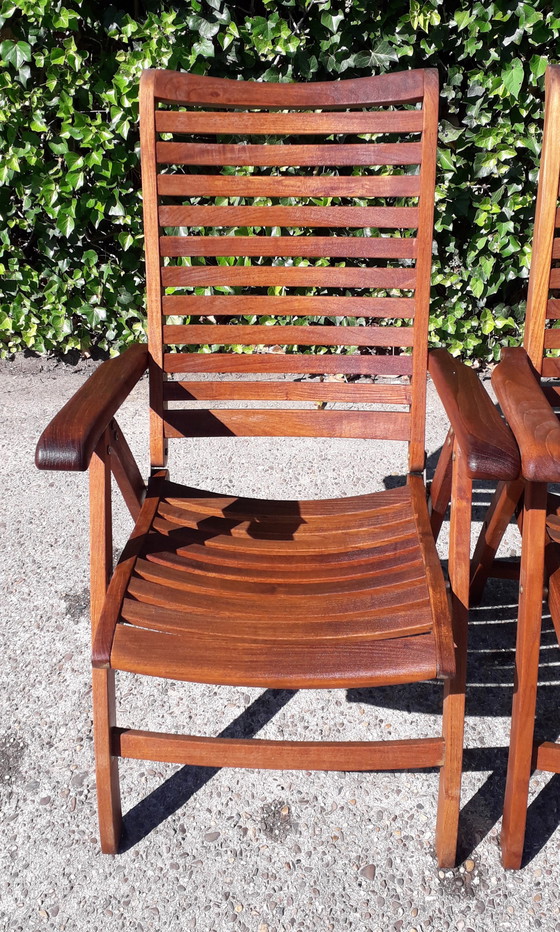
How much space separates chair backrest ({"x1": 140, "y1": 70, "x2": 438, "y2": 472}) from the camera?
199cm

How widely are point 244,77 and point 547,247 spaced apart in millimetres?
1962

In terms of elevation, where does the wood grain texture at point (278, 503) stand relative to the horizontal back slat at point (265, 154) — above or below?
below

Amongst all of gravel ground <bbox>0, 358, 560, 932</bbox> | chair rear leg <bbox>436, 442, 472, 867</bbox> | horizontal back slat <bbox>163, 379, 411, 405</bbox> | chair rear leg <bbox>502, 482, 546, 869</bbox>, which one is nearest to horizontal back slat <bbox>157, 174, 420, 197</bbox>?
horizontal back slat <bbox>163, 379, 411, 405</bbox>

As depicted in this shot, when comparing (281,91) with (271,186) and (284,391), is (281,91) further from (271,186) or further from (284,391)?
(284,391)

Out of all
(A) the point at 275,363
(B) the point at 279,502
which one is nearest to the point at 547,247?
(A) the point at 275,363

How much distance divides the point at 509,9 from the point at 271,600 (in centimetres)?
264

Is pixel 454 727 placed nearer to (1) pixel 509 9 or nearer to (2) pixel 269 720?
(2) pixel 269 720

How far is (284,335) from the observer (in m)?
2.12

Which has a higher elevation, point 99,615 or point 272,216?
point 272,216

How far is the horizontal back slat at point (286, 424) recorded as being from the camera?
6.93 feet

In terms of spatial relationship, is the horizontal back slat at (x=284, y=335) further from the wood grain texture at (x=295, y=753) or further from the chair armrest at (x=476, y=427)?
the wood grain texture at (x=295, y=753)

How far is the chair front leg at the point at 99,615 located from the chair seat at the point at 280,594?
0.07 meters

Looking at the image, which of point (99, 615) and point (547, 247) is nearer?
point (99, 615)

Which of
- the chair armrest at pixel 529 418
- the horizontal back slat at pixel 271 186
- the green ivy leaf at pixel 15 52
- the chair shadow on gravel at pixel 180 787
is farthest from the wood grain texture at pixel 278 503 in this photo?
the green ivy leaf at pixel 15 52
